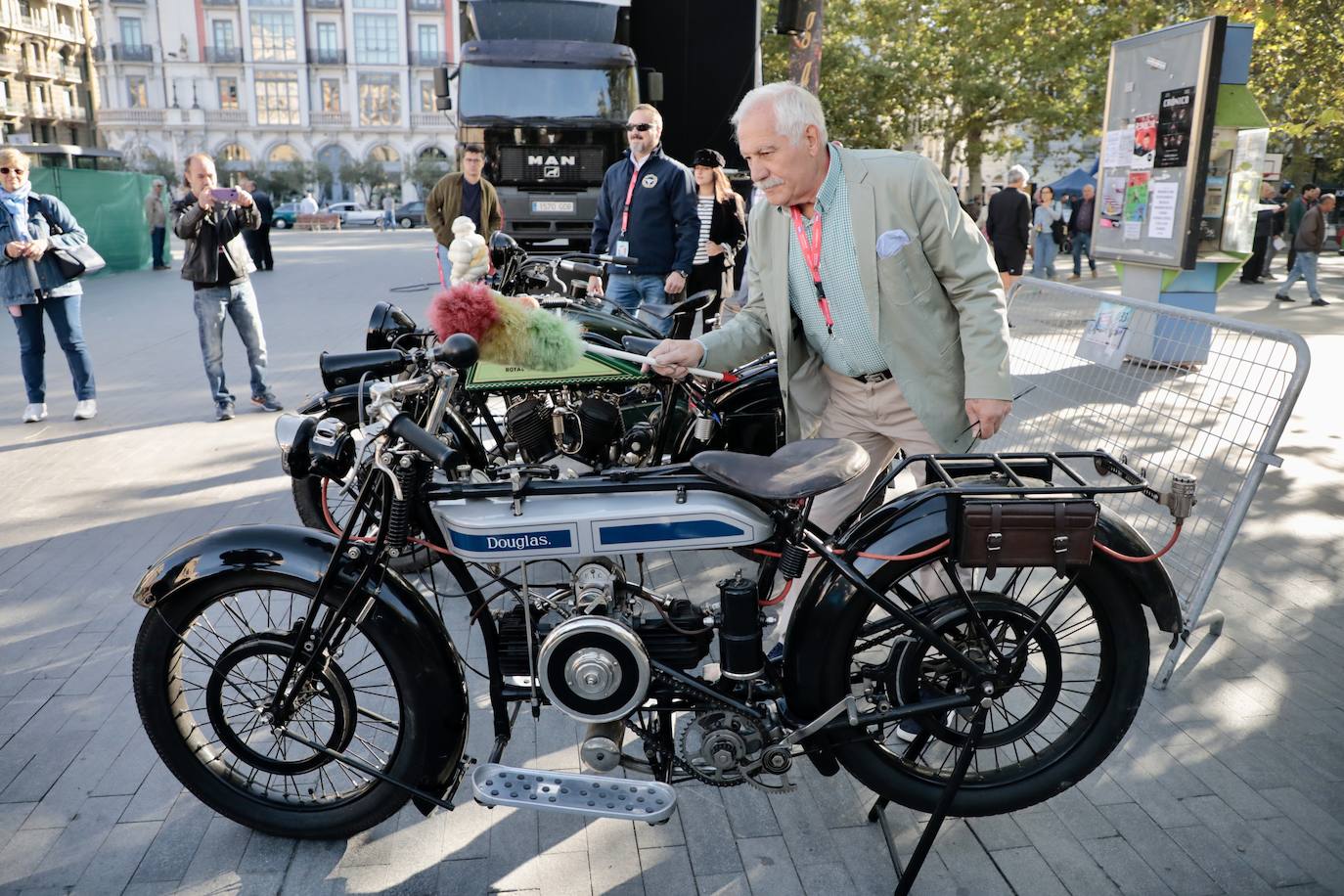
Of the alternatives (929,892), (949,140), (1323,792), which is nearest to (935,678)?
(929,892)

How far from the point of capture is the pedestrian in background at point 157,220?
805 inches

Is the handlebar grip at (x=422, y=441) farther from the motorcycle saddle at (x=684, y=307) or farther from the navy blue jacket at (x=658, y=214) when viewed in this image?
the navy blue jacket at (x=658, y=214)

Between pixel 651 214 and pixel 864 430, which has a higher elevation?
pixel 651 214

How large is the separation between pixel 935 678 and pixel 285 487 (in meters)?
4.47

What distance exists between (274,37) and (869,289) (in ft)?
262

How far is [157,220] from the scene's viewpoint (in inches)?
808

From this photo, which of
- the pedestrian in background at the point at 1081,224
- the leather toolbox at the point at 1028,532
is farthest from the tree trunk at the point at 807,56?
the pedestrian in background at the point at 1081,224

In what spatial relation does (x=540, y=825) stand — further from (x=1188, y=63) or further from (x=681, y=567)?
(x=1188, y=63)

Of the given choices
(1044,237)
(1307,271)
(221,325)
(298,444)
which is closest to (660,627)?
(298,444)

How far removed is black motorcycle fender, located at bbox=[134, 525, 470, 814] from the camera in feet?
8.72

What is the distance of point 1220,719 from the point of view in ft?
11.6

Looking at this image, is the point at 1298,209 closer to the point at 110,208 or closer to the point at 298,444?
the point at 298,444

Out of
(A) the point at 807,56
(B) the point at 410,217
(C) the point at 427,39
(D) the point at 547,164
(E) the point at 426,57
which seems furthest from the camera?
(E) the point at 426,57

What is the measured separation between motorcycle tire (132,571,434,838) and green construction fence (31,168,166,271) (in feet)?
61.0
